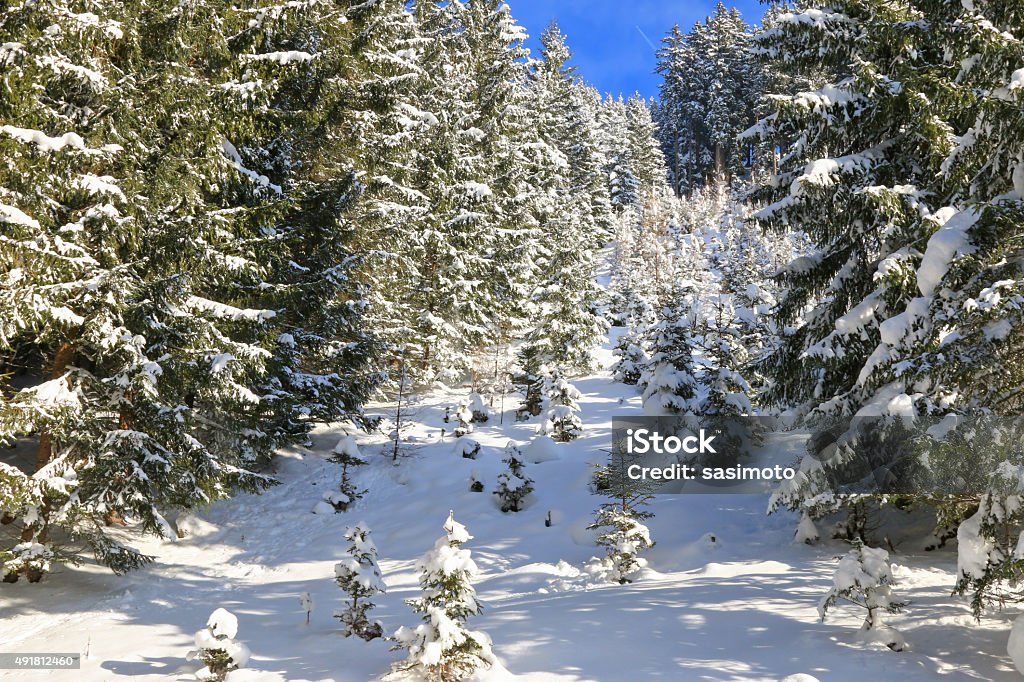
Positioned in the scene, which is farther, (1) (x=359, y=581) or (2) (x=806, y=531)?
(2) (x=806, y=531)

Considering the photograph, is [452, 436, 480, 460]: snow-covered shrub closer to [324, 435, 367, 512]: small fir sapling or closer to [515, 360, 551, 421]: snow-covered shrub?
[324, 435, 367, 512]: small fir sapling

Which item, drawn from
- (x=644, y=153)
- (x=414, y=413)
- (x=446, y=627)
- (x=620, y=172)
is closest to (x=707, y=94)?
(x=644, y=153)

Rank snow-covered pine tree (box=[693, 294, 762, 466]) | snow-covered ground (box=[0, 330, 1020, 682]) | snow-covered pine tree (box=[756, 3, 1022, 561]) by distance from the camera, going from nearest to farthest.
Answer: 1. snow-covered pine tree (box=[756, 3, 1022, 561])
2. snow-covered ground (box=[0, 330, 1020, 682])
3. snow-covered pine tree (box=[693, 294, 762, 466])

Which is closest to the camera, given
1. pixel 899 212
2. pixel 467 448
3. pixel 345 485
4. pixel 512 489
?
pixel 899 212

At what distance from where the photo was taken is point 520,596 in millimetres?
10008

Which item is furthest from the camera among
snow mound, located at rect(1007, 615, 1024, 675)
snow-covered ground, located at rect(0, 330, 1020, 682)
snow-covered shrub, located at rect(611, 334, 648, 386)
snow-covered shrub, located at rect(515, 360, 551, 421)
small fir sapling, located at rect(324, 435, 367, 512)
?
snow-covered shrub, located at rect(611, 334, 648, 386)

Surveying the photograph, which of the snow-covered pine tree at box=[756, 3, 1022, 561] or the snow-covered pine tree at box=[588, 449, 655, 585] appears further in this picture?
the snow-covered pine tree at box=[588, 449, 655, 585]

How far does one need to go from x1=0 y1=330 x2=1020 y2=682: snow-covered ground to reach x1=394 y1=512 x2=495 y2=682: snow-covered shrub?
15.7 inches

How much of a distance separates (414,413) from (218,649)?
44.1 feet

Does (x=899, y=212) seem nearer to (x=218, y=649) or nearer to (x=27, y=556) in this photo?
(x=218, y=649)

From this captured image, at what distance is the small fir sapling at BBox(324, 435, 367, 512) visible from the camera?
48.9 feet

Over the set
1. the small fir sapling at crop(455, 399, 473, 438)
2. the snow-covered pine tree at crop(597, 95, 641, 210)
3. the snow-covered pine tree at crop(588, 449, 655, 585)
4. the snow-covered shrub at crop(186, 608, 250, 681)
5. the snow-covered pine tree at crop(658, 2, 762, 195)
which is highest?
the snow-covered pine tree at crop(658, 2, 762, 195)

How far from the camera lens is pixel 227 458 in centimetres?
1396

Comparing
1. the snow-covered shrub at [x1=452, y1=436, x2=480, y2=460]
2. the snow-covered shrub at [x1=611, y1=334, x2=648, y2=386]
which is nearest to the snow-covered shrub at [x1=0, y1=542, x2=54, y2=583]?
the snow-covered shrub at [x1=452, y1=436, x2=480, y2=460]
